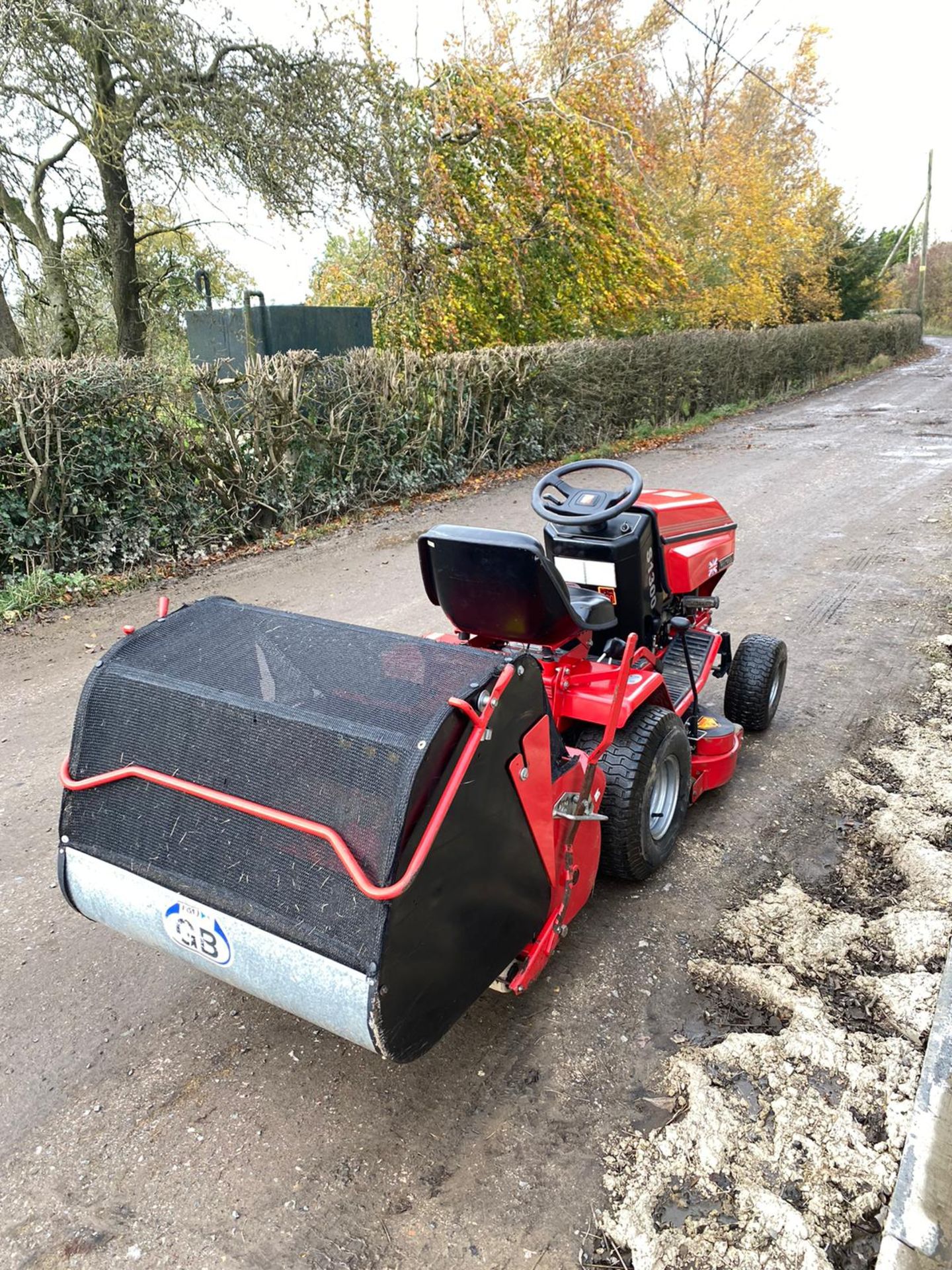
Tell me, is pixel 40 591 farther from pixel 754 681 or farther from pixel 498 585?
Answer: pixel 754 681

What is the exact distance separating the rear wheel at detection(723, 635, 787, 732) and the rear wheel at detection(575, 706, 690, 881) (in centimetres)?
102

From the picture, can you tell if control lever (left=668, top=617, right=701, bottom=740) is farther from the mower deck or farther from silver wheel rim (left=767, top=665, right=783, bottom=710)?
silver wheel rim (left=767, top=665, right=783, bottom=710)

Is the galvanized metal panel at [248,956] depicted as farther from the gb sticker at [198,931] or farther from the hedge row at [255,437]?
the hedge row at [255,437]

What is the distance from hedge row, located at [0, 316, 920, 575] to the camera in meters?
6.88

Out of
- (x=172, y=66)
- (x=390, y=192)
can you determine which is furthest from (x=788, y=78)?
(x=172, y=66)

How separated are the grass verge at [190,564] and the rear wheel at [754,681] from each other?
5123 millimetres

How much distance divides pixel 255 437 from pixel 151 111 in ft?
15.5

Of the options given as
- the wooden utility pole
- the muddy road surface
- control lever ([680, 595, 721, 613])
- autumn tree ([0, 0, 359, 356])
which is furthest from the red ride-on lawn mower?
the wooden utility pole

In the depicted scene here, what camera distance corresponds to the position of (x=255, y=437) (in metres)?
8.37

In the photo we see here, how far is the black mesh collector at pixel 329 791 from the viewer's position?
6.29 ft

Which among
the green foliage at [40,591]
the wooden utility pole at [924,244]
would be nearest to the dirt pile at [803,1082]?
the green foliage at [40,591]

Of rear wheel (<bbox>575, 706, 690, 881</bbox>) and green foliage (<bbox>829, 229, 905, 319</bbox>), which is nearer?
rear wheel (<bbox>575, 706, 690, 881</bbox>)

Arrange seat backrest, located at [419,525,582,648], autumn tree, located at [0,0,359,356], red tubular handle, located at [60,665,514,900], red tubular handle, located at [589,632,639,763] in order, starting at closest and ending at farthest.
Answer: red tubular handle, located at [60,665,514,900] → seat backrest, located at [419,525,582,648] → red tubular handle, located at [589,632,639,763] → autumn tree, located at [0,0,359,356]

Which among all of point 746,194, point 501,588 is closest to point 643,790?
point 501,588
